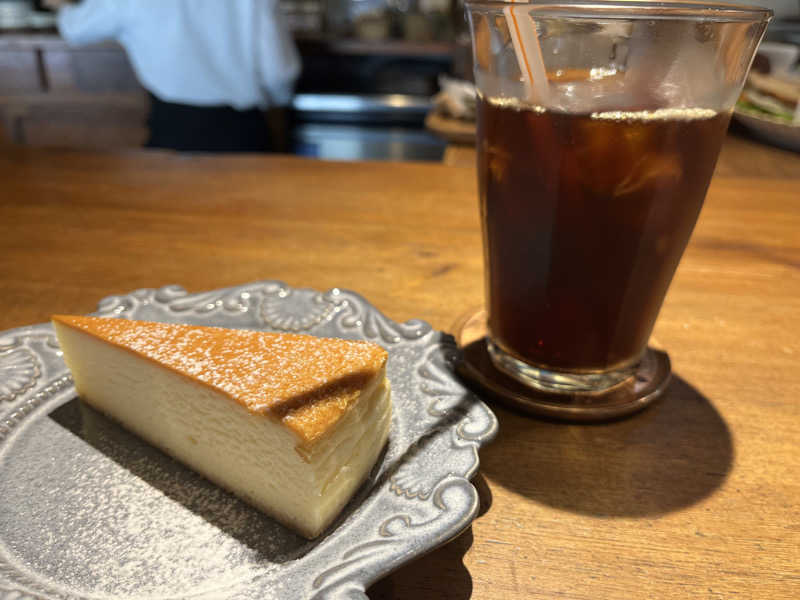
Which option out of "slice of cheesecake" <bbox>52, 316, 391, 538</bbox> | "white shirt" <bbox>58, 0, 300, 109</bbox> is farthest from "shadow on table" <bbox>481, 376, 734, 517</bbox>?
"white shirt" <bbox>58, 0, 300, 109</bbox>

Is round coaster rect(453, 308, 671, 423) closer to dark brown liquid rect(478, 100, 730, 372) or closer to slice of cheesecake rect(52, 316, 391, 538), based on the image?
dark brown liquid rect(478, 100, 730, 372)

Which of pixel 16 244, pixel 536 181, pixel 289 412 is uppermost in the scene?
pixel 536 181

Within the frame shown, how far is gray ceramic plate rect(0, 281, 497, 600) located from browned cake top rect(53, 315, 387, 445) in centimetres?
7

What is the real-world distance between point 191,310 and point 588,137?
45 centimetres

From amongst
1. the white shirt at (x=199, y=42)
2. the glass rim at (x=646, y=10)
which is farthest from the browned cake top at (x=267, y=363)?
the white shirt at (x=199, y=42)

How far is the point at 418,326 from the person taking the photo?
640 millimetres

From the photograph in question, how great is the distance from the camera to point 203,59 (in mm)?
2705

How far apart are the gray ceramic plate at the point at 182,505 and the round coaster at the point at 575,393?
49 millimetres

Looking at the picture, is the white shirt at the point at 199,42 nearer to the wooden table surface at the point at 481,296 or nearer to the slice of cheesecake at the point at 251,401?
the wooden table surface at the point at 481,296

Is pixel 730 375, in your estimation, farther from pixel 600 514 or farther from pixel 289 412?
pixel 289 412

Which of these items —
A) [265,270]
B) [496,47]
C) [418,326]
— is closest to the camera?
[496,47]

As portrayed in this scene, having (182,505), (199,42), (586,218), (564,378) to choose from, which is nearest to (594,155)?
(586,218)

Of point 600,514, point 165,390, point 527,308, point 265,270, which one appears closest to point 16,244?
point 265,270

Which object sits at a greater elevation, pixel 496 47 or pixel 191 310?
pixel 496 47
